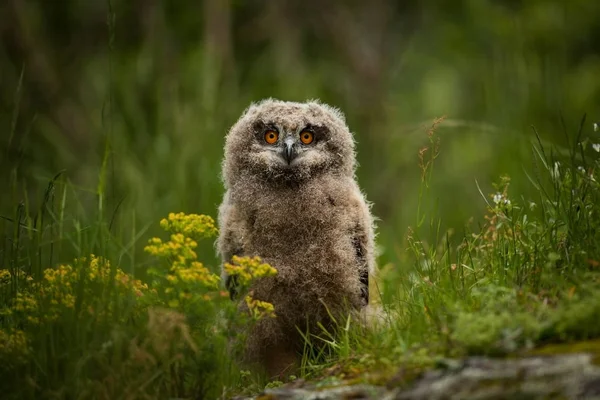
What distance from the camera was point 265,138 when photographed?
16.8 ft

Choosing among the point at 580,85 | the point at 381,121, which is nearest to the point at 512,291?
the point at 580,85

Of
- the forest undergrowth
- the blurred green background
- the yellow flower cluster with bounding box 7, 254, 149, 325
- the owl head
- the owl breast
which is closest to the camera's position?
the forest undergrowth

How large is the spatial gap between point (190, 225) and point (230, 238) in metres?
0.87

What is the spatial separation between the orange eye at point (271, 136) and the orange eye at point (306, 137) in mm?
141

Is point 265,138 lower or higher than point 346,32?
lower

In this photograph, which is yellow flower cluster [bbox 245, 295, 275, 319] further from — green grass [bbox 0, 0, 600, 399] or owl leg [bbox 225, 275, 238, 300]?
owl leg [bbox 225, 275, 238, 300]

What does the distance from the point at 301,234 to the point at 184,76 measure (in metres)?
6.13

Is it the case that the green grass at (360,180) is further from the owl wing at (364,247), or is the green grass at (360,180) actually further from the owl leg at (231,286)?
the owl leg at (231,286)

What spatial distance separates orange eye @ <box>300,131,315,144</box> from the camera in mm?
5074

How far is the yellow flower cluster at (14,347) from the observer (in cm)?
383

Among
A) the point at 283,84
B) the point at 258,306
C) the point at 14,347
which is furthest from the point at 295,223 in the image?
the point at 283,84

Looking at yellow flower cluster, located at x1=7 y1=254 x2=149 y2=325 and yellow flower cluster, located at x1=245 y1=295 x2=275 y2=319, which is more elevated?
yellow flower cluster, located at x1=7 y1=254 x2=149 y2=325

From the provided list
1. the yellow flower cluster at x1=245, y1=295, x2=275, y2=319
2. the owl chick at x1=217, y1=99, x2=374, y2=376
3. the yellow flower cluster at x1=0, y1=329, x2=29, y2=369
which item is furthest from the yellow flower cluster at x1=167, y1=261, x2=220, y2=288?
the owl chick at x1=217, y1=99, x2=374, y2=376

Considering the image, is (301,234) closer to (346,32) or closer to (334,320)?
(334,320)
